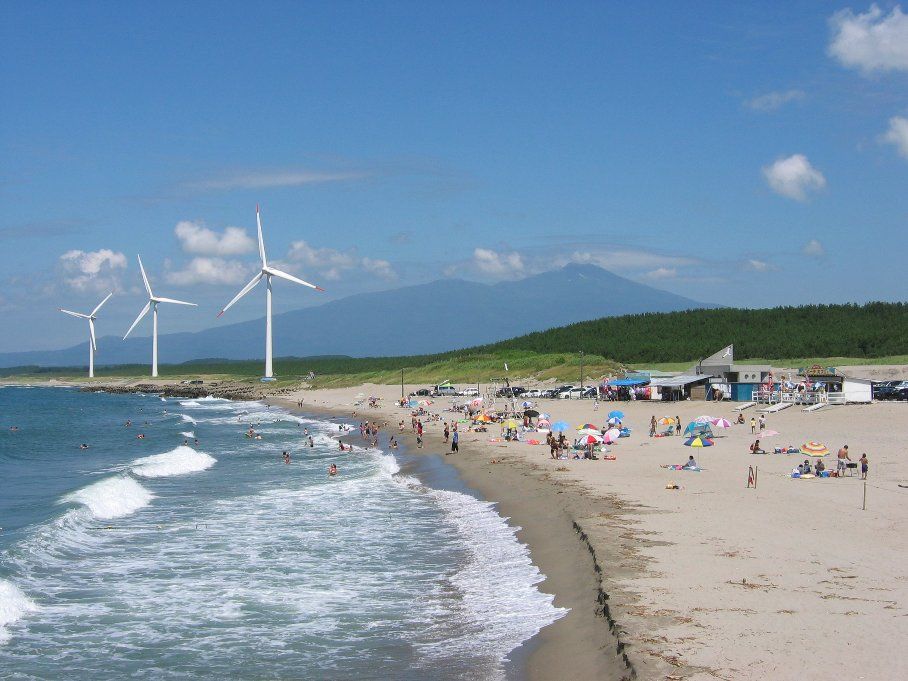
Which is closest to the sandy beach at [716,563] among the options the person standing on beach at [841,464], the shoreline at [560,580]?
the shoreline at [560,580]

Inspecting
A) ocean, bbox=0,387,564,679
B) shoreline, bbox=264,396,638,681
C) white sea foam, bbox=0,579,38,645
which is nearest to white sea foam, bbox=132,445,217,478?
ocean, bbox=0,387,564,679

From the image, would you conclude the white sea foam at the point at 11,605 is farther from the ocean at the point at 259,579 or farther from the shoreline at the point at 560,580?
the shoreline at the point at 560,580

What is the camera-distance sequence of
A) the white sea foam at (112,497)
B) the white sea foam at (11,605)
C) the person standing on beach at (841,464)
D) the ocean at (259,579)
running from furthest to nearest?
the white sea foam at (112,497) < the person standing on beach at (841,464) < the white sea foam at (11,605) < the ocean at (259,579)

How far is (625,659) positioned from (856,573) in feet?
20.4

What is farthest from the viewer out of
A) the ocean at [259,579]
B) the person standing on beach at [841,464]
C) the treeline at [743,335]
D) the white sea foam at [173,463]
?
the treeline at [743,335]

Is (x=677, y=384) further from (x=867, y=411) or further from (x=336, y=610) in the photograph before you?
(x=336, y=610)

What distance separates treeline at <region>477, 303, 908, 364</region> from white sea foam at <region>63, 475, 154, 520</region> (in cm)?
7918

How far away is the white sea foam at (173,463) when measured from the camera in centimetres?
4031

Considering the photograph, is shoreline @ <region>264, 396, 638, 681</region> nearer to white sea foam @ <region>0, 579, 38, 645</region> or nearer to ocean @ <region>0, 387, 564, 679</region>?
→ ocean @ <region>0, 387, 564, 679</region>

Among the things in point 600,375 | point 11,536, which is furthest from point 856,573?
point 600,375

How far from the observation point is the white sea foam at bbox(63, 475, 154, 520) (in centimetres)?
2900

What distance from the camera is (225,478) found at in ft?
125

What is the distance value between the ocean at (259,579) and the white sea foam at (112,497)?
0.13 metres

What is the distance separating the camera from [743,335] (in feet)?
369
